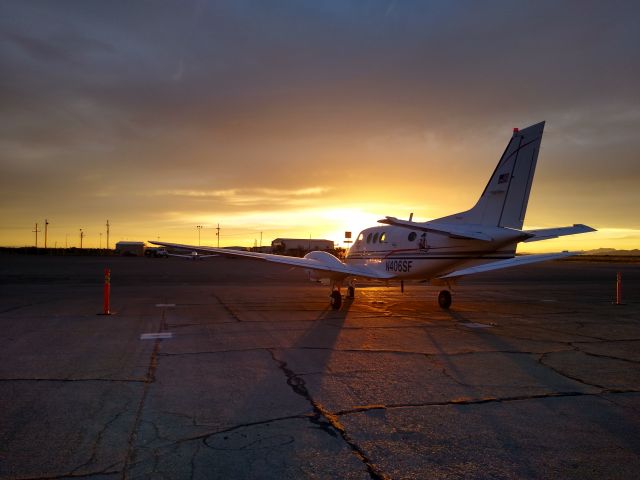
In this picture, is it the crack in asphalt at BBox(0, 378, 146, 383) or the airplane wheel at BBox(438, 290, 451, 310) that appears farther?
the airplane wheel at BBox(438, 290, 451, 310)

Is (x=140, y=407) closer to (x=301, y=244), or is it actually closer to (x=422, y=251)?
(x=422, y=251)

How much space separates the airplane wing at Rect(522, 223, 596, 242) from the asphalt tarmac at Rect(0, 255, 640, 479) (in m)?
2.87

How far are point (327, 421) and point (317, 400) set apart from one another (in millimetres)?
829

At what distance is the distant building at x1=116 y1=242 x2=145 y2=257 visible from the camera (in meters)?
133

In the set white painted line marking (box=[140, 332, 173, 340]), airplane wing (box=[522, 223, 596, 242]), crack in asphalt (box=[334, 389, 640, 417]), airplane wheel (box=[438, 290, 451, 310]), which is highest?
airplane wing (box=[522, 223, 596, 242])

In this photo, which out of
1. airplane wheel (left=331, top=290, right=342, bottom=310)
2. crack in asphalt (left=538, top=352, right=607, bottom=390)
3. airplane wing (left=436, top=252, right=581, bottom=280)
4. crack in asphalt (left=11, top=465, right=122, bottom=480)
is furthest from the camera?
airplane wheel (left=331, top=290, right=342, bottom=310)

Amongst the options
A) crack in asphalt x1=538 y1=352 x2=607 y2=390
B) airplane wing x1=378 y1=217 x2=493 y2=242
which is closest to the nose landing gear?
airplane wing x1=378 y1=217 x2=493 y2=242

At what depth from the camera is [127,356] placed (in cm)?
Answer: 923

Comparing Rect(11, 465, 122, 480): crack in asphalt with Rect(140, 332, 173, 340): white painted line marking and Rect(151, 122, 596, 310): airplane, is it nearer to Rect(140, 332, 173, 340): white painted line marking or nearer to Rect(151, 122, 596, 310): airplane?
Rect(140, 332, 173, 340): white painted line marking

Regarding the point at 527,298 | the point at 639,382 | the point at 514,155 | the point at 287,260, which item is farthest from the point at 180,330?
the point at 527,298

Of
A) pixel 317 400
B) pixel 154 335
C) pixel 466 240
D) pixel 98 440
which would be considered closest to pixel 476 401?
pixel 317 400

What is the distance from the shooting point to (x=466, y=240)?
15.9 m

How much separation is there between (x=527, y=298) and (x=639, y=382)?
15.3m

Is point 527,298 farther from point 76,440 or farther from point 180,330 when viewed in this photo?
point 76,440
